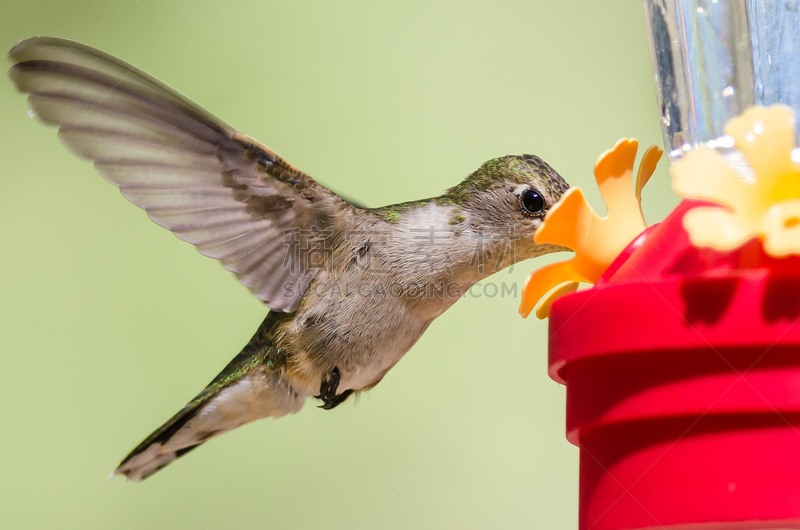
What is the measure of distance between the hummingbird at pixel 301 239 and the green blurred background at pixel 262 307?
0.50 meters

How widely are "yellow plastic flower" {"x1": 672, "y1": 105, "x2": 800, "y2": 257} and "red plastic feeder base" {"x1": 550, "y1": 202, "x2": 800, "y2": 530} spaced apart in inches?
1.6

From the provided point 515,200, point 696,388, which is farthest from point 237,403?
point 696,388

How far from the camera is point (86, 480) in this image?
189 cm

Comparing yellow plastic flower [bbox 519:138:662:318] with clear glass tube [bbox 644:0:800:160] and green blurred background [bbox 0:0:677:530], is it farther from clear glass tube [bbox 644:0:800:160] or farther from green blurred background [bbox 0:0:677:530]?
green blurred background [bbox 0:0:677:530]

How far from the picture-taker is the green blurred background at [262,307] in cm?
187

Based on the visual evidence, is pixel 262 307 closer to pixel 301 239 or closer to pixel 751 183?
pixel 301 239

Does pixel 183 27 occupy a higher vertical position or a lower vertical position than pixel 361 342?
higher

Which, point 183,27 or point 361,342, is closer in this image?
point 361,342

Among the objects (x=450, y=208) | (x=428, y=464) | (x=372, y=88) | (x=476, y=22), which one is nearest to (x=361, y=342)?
(x=450, y=208)

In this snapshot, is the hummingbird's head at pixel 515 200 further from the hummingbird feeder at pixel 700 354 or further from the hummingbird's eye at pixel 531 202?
the hummingbird feeder at pixel 700 354

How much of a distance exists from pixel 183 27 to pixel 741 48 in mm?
1451

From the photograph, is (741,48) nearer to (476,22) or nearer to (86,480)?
(476,22)

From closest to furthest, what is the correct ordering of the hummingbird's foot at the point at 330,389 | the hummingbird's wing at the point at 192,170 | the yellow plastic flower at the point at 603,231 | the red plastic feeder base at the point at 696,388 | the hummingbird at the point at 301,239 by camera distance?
the red plastic feeder base at the point at 696,388 → the yellow plastic flower at the point at 603,231 → the hummingbird's wing at the point at 192,170 → the hummingbird at the point at 301,239 → the hummingbird's foot at the point at 330,389

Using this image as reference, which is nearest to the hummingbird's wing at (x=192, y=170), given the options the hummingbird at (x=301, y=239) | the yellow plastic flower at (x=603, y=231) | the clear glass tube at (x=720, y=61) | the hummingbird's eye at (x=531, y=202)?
the hummingbird at (x=301, y=239)
